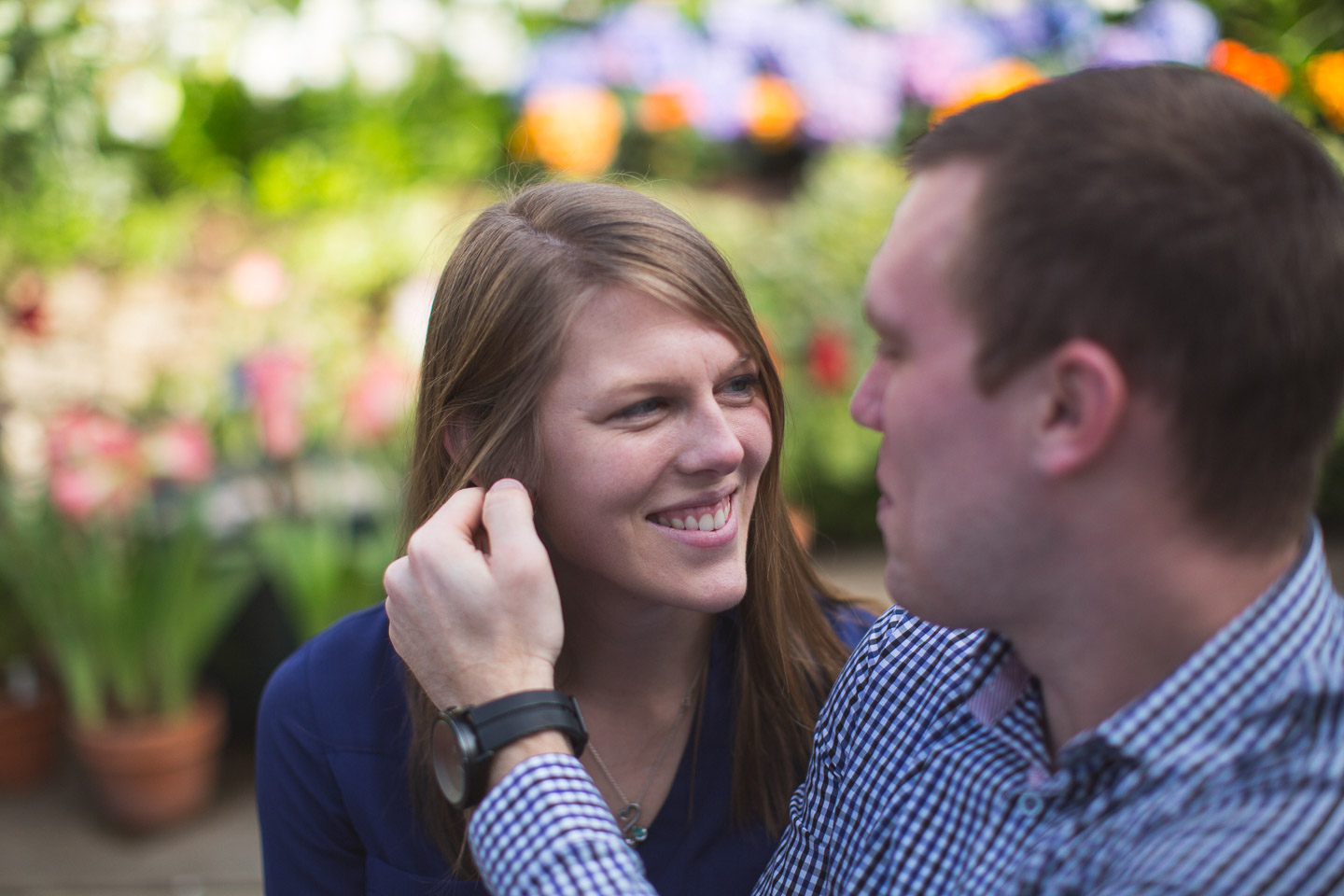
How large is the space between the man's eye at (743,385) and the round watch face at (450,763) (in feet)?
2.17

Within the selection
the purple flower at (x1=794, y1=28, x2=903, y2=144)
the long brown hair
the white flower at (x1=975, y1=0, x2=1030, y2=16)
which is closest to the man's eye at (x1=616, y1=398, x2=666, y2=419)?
the long brown hair

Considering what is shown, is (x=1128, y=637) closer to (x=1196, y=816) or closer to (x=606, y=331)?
(x=1196, y=816)

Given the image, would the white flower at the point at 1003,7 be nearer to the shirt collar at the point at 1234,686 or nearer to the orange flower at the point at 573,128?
the orange flower at the point at 573,128

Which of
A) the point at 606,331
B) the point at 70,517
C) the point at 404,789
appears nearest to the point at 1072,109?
the point at 606,331

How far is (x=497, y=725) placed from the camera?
1207mm

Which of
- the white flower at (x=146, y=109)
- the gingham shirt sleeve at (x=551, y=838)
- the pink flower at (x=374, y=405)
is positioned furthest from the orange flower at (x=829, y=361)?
the white flower at (x=146, y=109)

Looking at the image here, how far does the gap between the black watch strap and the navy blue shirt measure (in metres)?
0.56

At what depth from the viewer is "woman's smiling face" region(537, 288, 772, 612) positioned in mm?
1591

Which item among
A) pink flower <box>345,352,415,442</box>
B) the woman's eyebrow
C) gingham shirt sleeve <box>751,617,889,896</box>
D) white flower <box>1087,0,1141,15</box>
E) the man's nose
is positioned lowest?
pink flower <box>345,352,415,442</box>

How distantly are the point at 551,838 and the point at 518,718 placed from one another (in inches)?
5.6

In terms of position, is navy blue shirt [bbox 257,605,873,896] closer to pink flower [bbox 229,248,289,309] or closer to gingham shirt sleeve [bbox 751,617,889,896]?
gingham shirt sleeve [bbox 751,617,889,896]

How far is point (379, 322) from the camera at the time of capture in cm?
569

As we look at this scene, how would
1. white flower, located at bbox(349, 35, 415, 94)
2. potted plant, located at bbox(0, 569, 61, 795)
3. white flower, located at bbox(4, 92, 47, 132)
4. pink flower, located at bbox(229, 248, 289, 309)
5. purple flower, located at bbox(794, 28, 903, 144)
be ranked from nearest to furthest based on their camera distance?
potted plant, located at bbox(0, 569, 61, 795)
pink flower, located at bbox(229, 248, 289, 309)
white flower, located at bbox(4, 92, 47, 132)
purple flower, located at bbox(794, 28, 903, 144)
white flower, located at bbox(349, 35, 415, 94)

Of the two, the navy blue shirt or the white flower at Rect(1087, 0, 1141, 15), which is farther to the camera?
the white flower at Rect(1087, 0, 1141, 15)
